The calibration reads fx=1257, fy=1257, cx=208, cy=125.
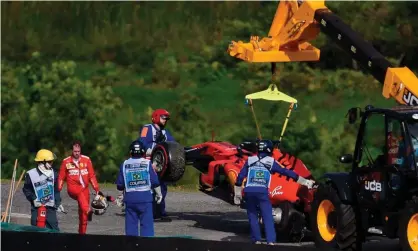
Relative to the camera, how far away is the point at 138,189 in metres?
18.2

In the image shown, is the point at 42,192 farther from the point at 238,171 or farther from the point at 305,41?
the point at 305,41

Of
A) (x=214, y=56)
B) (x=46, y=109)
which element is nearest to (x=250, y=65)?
(x=214, y=56)

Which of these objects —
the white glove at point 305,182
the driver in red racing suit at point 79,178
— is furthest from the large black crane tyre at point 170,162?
the white glove at point 305,182

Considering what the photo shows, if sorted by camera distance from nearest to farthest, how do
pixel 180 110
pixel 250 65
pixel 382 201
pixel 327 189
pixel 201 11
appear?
1. pixel 382 201
2. pixel 327 189
3. pixel 180 110
4. pixel 250 65
5. pixel 201 11

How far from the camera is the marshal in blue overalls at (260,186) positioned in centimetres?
1836

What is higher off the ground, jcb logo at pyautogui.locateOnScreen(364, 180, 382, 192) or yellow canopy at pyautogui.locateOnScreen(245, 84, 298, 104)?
yellow canopy at pyautogui.locateOnScreen(245, 84, 298, 104)

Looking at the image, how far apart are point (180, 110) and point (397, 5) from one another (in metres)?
20.9

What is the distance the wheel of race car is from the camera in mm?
16288

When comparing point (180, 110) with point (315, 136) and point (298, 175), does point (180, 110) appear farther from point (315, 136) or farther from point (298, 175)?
point (298, 175)

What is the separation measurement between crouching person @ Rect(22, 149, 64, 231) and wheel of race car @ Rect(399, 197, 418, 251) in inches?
222

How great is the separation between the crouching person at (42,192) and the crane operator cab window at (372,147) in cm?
479

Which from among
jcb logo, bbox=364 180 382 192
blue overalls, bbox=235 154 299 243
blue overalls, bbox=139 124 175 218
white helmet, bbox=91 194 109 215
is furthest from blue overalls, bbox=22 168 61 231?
jcb logo, bbox=364 180 382 192

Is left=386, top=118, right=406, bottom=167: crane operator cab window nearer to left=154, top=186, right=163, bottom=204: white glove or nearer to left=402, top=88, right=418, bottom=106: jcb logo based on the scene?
left=402, top=88, right=418, bottom=106: jcb logo

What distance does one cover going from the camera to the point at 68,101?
126 feet
